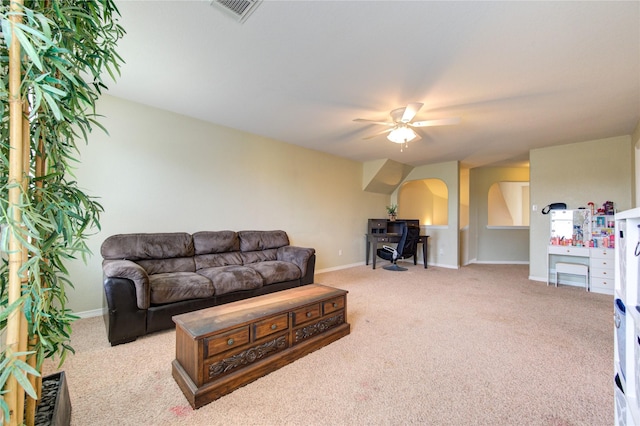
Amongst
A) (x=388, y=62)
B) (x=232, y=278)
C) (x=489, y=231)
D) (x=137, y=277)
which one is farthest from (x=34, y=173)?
(x=489, y=231)

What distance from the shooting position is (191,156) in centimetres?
356

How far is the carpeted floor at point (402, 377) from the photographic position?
1467 mm

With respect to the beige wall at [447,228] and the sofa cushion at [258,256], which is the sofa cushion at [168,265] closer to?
the sofa cushion at [258,256]

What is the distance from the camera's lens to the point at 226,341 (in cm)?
165

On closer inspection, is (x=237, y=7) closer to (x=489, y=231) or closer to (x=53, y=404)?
(x=53, y=404)

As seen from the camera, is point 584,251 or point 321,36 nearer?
point 321,36

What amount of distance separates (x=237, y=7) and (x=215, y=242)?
264 cm

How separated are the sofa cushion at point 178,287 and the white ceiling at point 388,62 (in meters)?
1.97

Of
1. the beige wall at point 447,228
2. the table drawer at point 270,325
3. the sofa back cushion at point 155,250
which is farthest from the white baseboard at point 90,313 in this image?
the beige wall at point 447,228

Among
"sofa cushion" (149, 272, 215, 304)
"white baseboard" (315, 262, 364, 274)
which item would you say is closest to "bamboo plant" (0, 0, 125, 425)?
"sofa cushion" (149, 272, 215, 304)

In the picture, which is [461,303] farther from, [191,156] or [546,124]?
[191,156]

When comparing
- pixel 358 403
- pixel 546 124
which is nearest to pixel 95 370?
pixel 358 403

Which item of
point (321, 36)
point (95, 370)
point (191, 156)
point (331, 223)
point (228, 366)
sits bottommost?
point (95, 370)

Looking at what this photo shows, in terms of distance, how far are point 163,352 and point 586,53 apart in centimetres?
413
